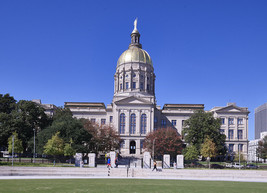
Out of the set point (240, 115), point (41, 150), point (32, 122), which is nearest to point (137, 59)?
point (240, 115)

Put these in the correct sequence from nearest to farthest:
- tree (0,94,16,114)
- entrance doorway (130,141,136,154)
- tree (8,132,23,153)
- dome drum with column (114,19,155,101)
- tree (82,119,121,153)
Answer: tree (8,132,23,153)
tree (82,119,121,153)
tree (0,94,16,114)
entrance doorway (130,141,136,154)
dome drum with column (114,19,155,101)

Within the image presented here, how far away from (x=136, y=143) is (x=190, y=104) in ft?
85.3

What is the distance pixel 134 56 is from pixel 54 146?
2136 inches

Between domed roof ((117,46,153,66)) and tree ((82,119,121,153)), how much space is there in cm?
3595

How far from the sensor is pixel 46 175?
1153 inches

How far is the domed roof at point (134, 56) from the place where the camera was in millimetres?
93250

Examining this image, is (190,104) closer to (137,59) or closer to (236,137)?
(236,137)

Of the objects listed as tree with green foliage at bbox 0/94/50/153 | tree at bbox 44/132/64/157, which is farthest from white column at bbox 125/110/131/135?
tree at bbox 44/132/64/157

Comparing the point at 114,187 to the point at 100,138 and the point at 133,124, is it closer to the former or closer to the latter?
the point at 100,138

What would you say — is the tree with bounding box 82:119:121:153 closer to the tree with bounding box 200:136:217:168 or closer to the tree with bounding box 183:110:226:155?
the tree with bounding box 183:110:226:155

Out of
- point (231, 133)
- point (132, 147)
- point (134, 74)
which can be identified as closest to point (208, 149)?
point (132, 147)

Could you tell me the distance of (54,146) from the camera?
150ft

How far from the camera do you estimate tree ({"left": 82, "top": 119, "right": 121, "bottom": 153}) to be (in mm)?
59156

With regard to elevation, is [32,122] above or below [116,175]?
above
